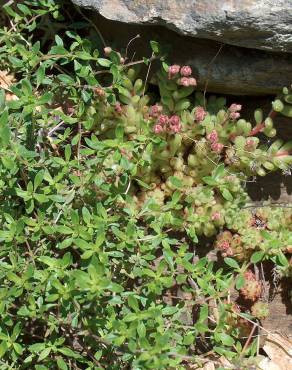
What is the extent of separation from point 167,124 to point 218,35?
0.60 meters

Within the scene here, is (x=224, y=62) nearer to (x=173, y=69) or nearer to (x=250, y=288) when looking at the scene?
(x=173, y=69)

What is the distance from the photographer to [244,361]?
10.8 feet

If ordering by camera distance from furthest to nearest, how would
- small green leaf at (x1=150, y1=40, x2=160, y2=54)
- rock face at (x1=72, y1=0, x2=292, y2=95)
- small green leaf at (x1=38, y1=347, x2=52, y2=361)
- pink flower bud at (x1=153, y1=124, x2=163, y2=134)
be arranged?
pink flower bud at (x1=153, y1=124, x2=163, y2=134), small green leaf at (x1=150, y1=40, x2=160, y2=54), rock face at (x1=72, y1=0, x2=292, y2=95), small green leaf at (x1=38, y1=347, x2=52, y2=361)

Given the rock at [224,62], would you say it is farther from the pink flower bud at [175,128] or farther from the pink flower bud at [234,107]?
the pink flower bud at [175,128]

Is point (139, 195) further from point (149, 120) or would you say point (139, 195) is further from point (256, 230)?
point (256, 230)

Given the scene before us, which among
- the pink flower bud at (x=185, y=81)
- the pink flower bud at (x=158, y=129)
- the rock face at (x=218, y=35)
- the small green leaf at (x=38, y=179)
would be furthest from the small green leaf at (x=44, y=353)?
the rock face at (x=218, y=35)

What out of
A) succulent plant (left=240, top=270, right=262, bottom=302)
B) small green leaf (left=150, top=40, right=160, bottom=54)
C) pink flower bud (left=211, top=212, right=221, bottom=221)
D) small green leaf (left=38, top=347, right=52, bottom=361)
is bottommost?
succulent plant (left=240, top=270, right=262, bottom=302)

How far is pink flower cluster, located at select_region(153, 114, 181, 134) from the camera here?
3.73m

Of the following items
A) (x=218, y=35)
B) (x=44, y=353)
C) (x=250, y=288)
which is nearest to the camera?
(x=44, y=353)

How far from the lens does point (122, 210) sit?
140 inches

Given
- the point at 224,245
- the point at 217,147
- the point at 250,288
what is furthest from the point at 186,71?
the point at 250,288

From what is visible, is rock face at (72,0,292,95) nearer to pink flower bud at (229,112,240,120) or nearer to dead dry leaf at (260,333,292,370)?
pink flower bud at (229,112,240,120)

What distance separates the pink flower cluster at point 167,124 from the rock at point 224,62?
275mm

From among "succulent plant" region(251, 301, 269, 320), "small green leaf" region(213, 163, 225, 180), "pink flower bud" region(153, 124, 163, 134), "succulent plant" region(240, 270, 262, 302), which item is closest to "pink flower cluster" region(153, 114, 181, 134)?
"pink flower bud" region(153, 124, 163, 134)
